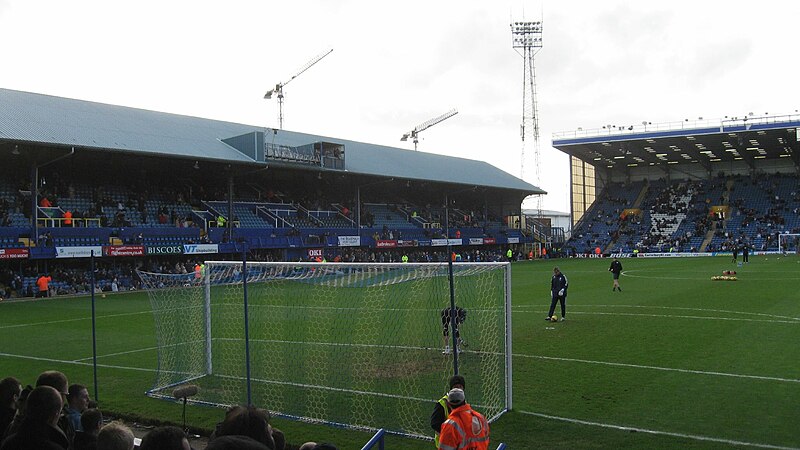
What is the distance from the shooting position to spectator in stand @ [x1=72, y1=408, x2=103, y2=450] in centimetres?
490

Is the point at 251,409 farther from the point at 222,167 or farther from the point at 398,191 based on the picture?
the point at 398,191

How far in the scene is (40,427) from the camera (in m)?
4.50

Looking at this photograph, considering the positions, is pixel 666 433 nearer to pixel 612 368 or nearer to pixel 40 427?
pixel 612 368

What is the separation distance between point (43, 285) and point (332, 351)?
23.7 m

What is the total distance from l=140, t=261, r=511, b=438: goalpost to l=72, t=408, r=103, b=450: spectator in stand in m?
3.58

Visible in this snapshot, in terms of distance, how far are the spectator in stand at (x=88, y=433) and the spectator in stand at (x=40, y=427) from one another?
0.86ft

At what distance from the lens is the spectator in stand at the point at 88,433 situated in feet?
16.1

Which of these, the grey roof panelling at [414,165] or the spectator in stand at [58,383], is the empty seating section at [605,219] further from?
the spectator in stand at [58,383]

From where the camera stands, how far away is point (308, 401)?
10672mm

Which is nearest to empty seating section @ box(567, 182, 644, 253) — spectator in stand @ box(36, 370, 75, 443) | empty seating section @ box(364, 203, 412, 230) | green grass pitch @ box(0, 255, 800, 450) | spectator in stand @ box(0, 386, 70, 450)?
empty seating section @ box(364, 203, 412, 230)

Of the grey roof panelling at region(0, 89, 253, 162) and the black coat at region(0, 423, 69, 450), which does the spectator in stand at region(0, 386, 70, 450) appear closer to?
the black coat at region(0, 423, 69, 450)

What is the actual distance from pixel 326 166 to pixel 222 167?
7639mm

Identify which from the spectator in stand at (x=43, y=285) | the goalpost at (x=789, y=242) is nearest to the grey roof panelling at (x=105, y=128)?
the spectator in stand at (x=43, y=285)

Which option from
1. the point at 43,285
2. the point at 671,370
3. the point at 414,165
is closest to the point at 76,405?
the point at 671,370
